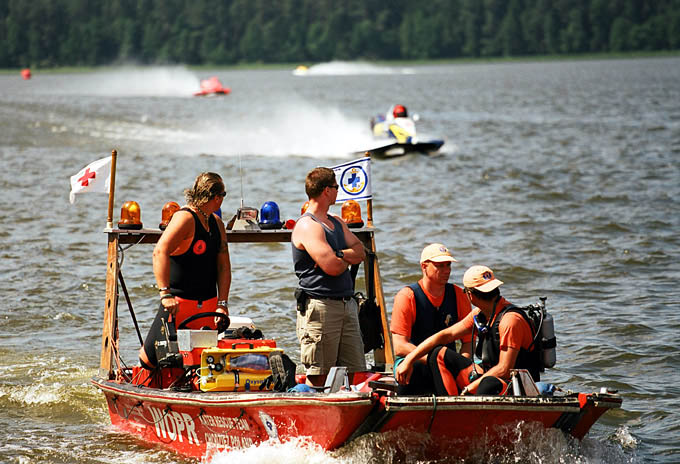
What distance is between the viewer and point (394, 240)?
17.8 meters

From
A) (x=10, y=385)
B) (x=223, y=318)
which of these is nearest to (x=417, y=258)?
(x=10, y=385)

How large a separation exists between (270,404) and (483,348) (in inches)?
56.1

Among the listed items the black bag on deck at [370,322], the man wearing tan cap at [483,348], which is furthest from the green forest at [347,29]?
the man wearing tan cap at [483,348]

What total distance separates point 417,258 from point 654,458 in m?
8.16

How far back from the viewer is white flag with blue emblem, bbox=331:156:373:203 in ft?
28.8

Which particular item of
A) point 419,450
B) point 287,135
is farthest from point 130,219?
point 287,135

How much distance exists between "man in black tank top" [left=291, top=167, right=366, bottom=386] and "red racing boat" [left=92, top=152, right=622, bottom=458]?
0.96ft

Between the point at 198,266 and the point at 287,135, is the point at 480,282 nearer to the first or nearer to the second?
the point at 198,266

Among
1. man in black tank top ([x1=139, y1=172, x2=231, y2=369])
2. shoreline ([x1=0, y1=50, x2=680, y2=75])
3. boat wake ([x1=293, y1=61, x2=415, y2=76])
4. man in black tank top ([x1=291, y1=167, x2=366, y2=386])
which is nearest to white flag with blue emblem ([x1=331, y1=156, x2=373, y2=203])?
man in black tank top ([x1=291, y1=167, x2=366, y2=386])

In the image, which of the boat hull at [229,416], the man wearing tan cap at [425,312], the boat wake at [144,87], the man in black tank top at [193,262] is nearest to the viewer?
the boat hull at [229,416]

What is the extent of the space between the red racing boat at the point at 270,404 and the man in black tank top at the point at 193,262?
0.78 ft

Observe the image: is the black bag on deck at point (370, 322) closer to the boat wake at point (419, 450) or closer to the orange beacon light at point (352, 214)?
the orange beacon light at point (352, 214)

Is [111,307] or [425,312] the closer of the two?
[425,312]

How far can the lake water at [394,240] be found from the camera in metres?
9.25
